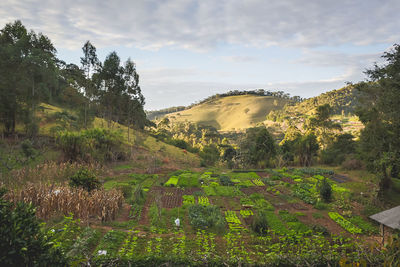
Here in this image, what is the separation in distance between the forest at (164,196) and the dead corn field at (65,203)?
0.05 m

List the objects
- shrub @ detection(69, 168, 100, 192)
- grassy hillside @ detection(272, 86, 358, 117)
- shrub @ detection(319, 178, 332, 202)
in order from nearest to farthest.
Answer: shrub @ detection(69, 168, 100, 192)
shrub @ detection(319, 178, 332, 202)
grassy hillside @ detection(272, 86, 358, 117)

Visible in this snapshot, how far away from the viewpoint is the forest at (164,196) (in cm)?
581

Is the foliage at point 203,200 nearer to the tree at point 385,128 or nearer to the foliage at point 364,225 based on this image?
the foliage at point 364,225

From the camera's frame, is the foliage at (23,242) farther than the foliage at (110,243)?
No

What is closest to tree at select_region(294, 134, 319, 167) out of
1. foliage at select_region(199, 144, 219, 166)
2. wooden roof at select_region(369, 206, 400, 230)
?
foliage at select_region(199, 144, 219, 166)

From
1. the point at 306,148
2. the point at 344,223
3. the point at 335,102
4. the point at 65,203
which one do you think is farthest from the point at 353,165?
the point at 335,102

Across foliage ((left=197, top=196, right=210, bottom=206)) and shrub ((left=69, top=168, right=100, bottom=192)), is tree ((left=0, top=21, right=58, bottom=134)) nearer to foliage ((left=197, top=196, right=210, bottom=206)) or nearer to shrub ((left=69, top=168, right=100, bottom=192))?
shrub ((left=69, top=168, right=100, bottom=192))

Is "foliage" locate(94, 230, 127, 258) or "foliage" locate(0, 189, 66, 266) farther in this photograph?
"foliage" locate(94, 230, 127, 258)

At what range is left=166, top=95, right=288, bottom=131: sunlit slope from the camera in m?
107

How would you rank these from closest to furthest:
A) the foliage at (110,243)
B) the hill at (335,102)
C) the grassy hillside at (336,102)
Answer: the foliage at (110,243)
the hill at (335,102)
the grassy hillside at (336,102)

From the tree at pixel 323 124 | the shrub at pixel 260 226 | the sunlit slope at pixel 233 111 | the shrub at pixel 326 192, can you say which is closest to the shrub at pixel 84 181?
the shrub at pixel 260 226

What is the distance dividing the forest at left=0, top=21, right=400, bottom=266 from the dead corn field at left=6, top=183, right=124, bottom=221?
46mm

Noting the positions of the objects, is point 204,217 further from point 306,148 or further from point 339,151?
point 339,151

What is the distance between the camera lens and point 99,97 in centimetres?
3045
